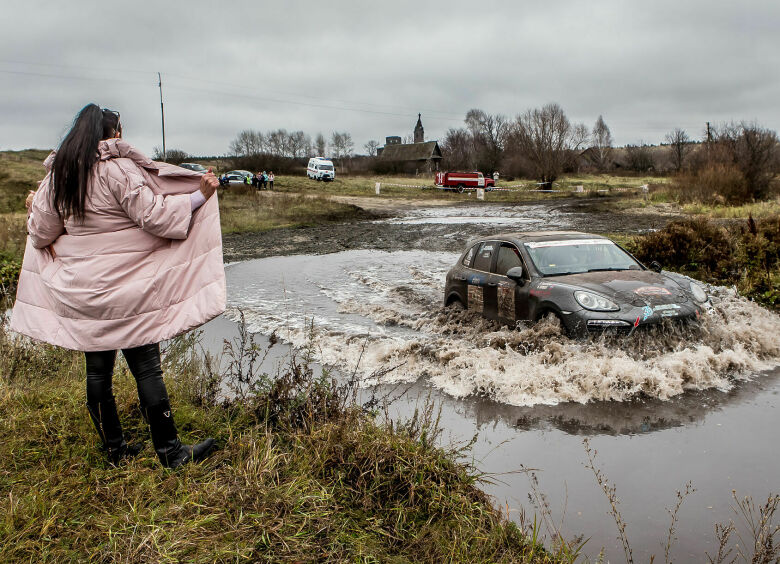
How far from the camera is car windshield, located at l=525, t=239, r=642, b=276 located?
27.7 feet

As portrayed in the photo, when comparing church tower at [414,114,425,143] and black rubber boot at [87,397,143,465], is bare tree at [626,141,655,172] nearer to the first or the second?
church tower at [414,114,425,143]

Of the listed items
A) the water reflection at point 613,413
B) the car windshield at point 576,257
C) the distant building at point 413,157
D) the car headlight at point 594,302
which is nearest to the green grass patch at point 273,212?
the car windshield at point 576,257

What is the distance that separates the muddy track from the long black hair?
17.0 m

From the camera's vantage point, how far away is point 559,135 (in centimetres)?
5809

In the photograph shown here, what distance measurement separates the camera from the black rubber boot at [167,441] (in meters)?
3.72

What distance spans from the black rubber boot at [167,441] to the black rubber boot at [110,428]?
10.3 inches

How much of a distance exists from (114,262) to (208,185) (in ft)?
2.27

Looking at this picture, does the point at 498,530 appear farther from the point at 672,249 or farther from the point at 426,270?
the point at 426,270

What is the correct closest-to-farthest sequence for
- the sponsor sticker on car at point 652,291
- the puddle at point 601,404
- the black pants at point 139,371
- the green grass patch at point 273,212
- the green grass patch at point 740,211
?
the black pants at point 139,371 → the puddle at point 601,404 → the sponsor sticker on car at point 652,291 → the green grass patch at point 740,211 → the green grass patch at point 273,212

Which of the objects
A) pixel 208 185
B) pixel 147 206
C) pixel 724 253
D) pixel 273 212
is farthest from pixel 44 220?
pixel 273 212

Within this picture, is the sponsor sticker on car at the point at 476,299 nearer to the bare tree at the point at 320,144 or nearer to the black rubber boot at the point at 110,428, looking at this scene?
the black rubber boot at the point at 110,428

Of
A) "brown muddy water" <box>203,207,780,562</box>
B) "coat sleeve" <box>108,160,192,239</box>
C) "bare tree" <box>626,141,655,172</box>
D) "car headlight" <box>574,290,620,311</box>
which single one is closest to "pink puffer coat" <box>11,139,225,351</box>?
"coat sleeve" <box>108,160,192,239</box>

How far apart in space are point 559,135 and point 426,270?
149 feet

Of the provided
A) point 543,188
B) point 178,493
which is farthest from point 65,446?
point 543,188
